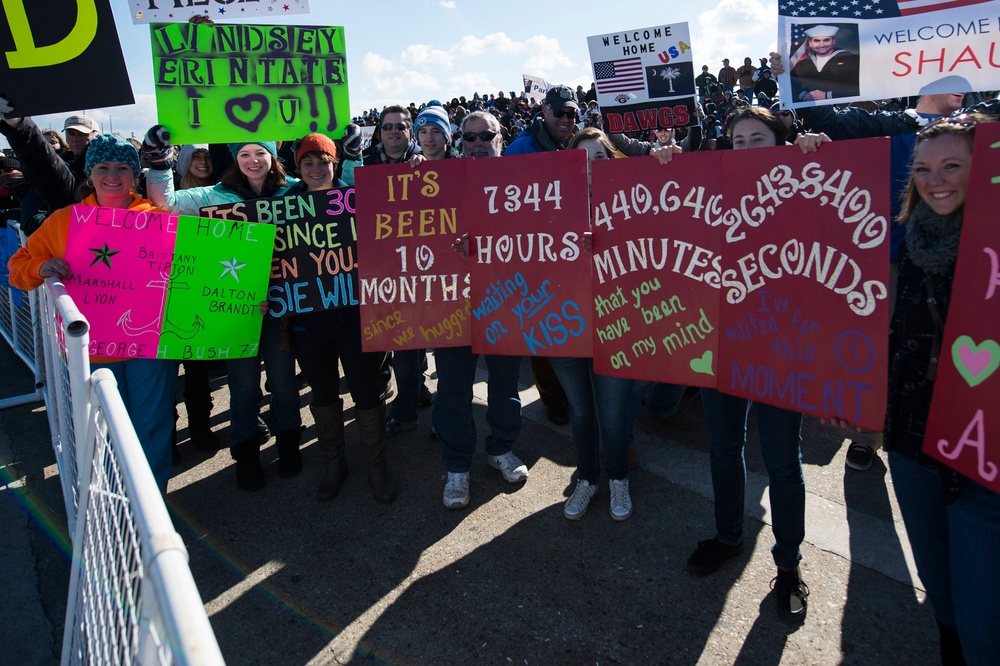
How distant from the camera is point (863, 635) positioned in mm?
2572

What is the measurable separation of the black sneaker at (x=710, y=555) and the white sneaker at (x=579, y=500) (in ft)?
2.11

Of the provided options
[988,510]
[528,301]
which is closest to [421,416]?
[528,301]

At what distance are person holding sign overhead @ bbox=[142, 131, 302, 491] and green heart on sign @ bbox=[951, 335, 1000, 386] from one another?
127 inches

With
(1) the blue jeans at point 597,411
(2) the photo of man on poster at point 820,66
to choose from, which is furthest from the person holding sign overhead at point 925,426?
(2) the photo of man on poster at point 820,66

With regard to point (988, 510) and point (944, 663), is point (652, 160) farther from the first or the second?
point (944, 663)

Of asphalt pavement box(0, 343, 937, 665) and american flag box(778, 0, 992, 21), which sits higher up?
american flag box(778, 0, 992, 21)

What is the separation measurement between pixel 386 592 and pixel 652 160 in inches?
90.5

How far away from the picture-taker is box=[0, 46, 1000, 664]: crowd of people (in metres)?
1.99

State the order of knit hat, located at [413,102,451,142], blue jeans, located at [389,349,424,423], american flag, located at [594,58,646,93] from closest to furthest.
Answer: knit hat, located at [413,102,451,142] < blue jeans, located at [389,349,424,423] < american flag, located at [594,58,646,93]

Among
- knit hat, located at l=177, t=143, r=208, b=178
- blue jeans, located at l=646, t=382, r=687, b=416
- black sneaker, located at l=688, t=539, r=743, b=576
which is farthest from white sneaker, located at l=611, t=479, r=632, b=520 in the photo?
knit hat, located at l=177, t=143, r=208, b=178

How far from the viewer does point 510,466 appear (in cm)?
393

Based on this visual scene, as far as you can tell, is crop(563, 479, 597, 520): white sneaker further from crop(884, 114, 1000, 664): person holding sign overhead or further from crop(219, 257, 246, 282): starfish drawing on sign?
crop(219, 257, 246, 282): starfish drawing on sign

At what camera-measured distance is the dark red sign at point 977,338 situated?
5.87 feet

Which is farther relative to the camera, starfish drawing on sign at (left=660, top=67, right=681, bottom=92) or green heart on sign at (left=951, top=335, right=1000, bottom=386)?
starfish drawing on sign at (left=660, top=67, right=681, bottom=92)
